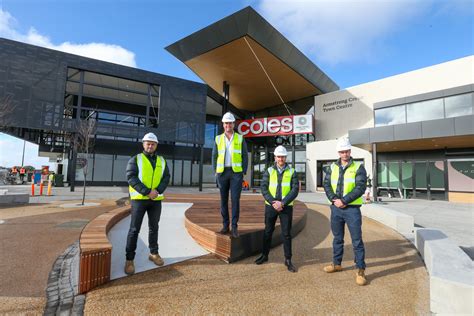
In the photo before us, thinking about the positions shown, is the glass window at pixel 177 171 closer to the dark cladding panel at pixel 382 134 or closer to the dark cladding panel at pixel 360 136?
the dark cladding panel at pixel 360 136

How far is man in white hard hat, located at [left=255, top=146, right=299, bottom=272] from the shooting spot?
3.63m

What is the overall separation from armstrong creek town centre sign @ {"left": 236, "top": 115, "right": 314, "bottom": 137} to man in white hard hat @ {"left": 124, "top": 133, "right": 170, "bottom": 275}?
70.7 feet

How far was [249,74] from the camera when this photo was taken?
21.5 m

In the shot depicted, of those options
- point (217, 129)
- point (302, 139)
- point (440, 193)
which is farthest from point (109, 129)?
point (440, 193)

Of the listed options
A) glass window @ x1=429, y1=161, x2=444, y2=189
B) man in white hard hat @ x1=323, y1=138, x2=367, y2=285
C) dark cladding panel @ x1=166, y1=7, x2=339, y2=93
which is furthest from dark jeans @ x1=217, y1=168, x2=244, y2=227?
glass window @ x1=429, y1=161, x2=444, y2=189

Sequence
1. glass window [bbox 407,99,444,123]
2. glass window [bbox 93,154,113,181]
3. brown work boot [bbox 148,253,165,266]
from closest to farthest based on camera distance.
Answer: brown work boot [bbox 148,253,165,266] < glass window [bbox 407,99,444,123] < glass window [bbox 93,154,113,181]

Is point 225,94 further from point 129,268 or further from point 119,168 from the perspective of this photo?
point 129,268

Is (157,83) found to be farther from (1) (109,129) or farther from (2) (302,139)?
(2) (302,139)

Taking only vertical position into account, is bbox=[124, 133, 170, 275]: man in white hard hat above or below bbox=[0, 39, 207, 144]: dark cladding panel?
below

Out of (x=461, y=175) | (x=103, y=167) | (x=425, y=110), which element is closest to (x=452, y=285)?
(x=425, y=110)

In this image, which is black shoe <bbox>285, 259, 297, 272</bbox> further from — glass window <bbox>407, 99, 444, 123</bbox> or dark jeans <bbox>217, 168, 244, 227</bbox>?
glass window <bbox>407, 99, 444, 123</bbox>

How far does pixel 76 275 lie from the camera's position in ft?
11.3

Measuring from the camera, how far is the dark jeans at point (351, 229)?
10.8 ft

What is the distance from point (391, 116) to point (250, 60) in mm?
11112
